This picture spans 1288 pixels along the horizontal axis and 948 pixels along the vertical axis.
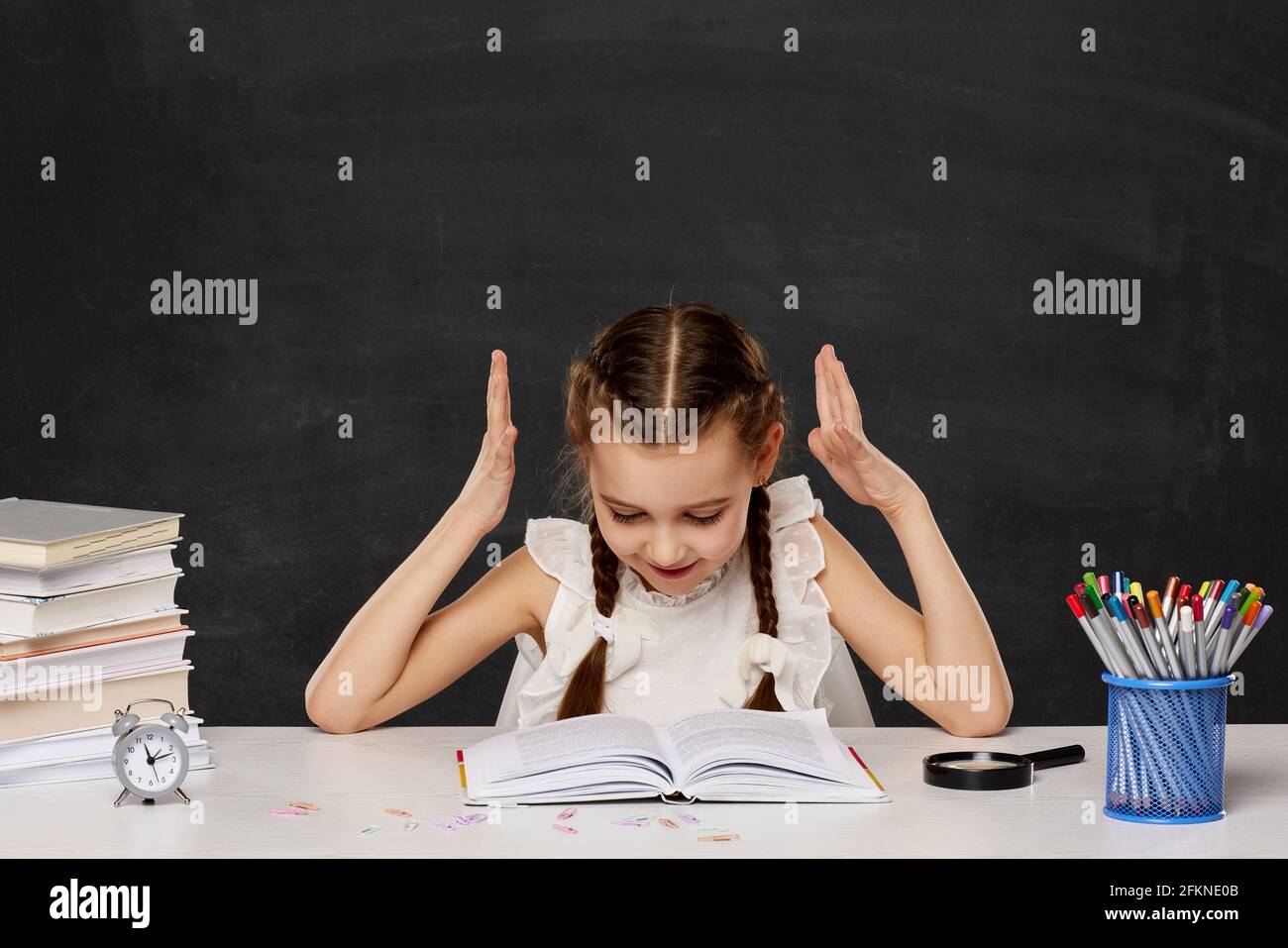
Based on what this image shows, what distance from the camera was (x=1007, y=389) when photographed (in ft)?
11.0

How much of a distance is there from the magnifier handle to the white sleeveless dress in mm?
350

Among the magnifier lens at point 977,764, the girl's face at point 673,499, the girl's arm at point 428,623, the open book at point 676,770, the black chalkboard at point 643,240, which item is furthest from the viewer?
the black chalkboard at point 643,240

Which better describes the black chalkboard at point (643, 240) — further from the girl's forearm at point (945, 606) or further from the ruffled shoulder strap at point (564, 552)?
the girl's forearm at point (945, 606)

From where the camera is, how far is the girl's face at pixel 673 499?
171cm

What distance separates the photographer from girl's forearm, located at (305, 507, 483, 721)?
6.05 ft

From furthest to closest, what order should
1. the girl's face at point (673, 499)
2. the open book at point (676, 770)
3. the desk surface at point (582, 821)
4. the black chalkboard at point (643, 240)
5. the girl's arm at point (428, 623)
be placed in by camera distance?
the black chalkboard at point (643, 240), the girl's arm at point (428, 623), the girl's face at point (673, 499), the open book at point (676, 770), the desk surface at point (582, 821)

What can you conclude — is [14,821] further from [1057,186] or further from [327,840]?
[1057,186]

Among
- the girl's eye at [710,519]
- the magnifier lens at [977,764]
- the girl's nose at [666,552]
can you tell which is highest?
the girl's eye at [710,519]

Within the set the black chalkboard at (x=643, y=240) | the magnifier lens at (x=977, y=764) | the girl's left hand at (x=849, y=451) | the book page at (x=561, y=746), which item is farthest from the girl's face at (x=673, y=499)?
the black chalkboard at (x=643, y=240)

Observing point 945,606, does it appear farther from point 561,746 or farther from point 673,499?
point 561,746

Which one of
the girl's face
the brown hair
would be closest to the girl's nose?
the girl's face

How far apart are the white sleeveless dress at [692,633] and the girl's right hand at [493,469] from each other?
0.12 metres

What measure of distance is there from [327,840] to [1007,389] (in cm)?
236

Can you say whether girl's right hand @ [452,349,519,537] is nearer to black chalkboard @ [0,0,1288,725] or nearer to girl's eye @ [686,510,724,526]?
girl's eye @ [686,510,724,526]
